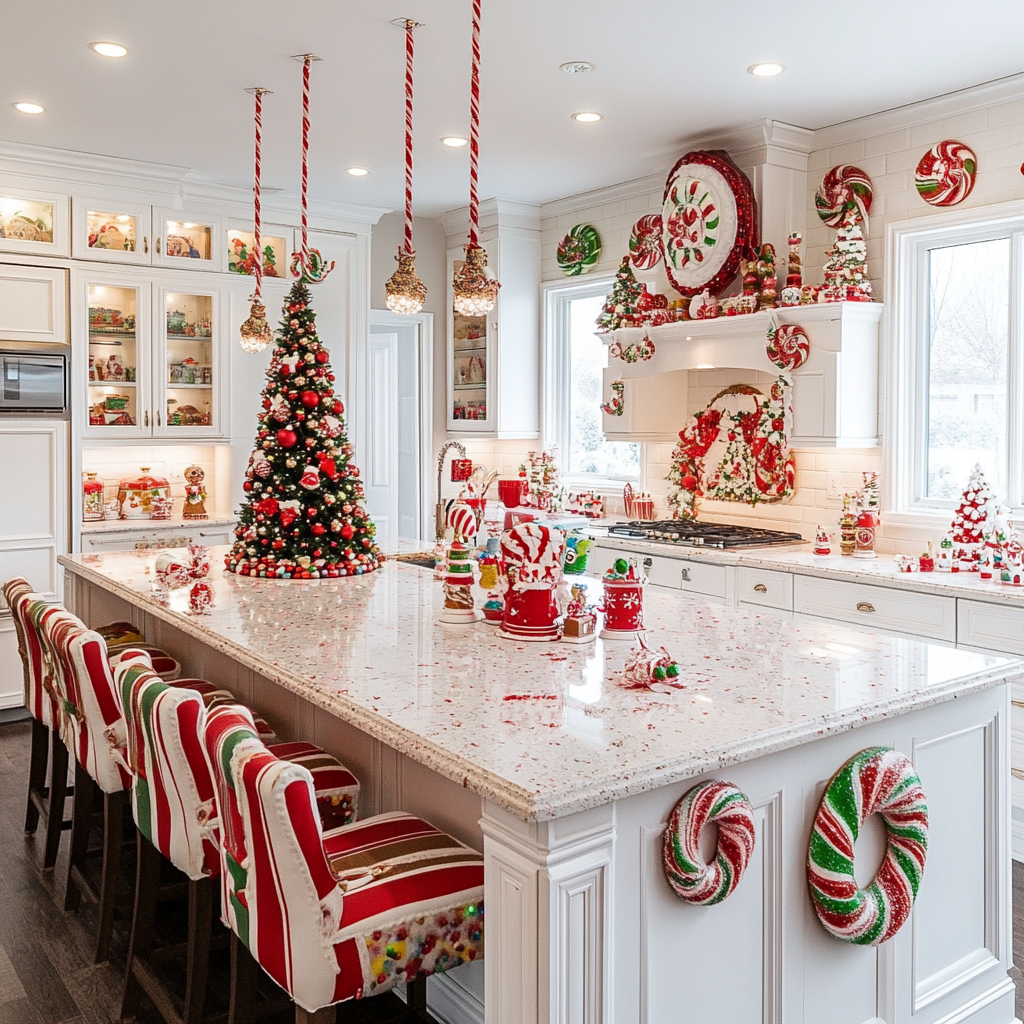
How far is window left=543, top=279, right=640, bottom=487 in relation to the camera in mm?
6258

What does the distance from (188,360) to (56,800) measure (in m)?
2.95

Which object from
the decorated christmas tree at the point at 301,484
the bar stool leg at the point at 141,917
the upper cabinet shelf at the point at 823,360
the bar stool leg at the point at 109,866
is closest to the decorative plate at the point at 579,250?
the upper cabinet shelf at the point at 823,360

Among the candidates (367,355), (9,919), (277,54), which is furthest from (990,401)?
(9,919)

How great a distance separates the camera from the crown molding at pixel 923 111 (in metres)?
4.04

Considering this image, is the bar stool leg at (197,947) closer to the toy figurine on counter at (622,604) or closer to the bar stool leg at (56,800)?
the toy figurine on counter at (622,604)

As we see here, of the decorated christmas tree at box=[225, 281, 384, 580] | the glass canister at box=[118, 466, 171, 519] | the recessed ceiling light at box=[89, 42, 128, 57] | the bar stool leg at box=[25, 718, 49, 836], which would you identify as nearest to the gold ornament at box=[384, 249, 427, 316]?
the decorated christmas tree at box=[225, 281, 384, 580]

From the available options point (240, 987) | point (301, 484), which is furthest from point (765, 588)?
point (240, 987)

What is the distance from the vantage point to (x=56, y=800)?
3385 mm

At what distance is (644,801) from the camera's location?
1.75 metres

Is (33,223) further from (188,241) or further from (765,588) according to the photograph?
(765,588)

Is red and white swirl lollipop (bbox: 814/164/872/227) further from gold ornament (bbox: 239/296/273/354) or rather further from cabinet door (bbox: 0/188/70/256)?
cabinet door (bbox: 0/188/70/256)

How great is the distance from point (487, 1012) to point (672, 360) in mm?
3864

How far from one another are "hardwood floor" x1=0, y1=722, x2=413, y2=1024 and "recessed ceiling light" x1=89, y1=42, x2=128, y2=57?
2830 millimetres

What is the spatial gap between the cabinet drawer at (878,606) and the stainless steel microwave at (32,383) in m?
3.66
